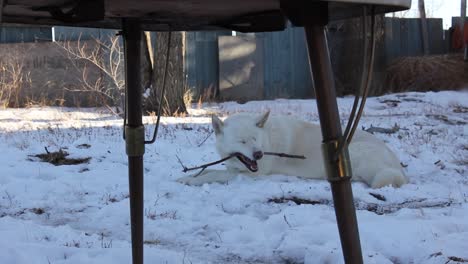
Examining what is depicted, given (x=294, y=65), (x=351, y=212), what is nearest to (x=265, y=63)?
(x=294, y=65)

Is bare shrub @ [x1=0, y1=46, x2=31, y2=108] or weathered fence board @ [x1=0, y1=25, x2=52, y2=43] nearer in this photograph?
bare shrub @ [x1=0, y1=46, x2=31, y2=108]

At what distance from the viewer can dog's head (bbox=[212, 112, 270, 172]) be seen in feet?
15.5

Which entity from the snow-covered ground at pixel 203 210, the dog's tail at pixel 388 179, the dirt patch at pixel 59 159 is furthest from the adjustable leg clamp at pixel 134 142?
the dirt patch at pixel 59 159

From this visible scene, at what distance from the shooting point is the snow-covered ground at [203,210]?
2.47m

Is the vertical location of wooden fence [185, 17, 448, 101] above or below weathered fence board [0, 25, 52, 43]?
below

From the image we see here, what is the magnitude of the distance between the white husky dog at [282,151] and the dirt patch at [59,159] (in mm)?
1132

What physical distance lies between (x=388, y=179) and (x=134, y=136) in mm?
2833

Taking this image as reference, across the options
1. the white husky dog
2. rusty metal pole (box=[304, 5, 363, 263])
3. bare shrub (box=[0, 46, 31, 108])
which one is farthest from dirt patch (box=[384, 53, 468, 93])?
rusty metal pole (box=[304, 5, 363, 263])

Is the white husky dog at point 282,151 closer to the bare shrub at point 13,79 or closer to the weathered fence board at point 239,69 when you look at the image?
the bare shrub at point 13,79

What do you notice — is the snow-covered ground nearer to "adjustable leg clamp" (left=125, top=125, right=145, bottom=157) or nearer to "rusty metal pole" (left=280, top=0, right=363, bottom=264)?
"adjustable leg clamp" (left=125, top=125, right=145, bottom=157)

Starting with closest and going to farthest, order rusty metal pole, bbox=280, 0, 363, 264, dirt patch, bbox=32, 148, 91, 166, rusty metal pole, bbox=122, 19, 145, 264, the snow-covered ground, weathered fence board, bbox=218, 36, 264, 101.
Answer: rusty metal pole, bbox=280, 0, 363, 264
rusty metal pole, bbox=122, 19, 145, 264
the snow-covered ground
dirt patch, bbox=32, 148, 91, 166
weathered fence board, bbox=218, 36, 264, 101

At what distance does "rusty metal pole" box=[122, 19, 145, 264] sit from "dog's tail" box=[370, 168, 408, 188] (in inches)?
109

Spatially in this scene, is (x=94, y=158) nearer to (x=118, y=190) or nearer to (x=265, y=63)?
(x=118, y=190)

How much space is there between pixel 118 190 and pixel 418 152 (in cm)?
309
